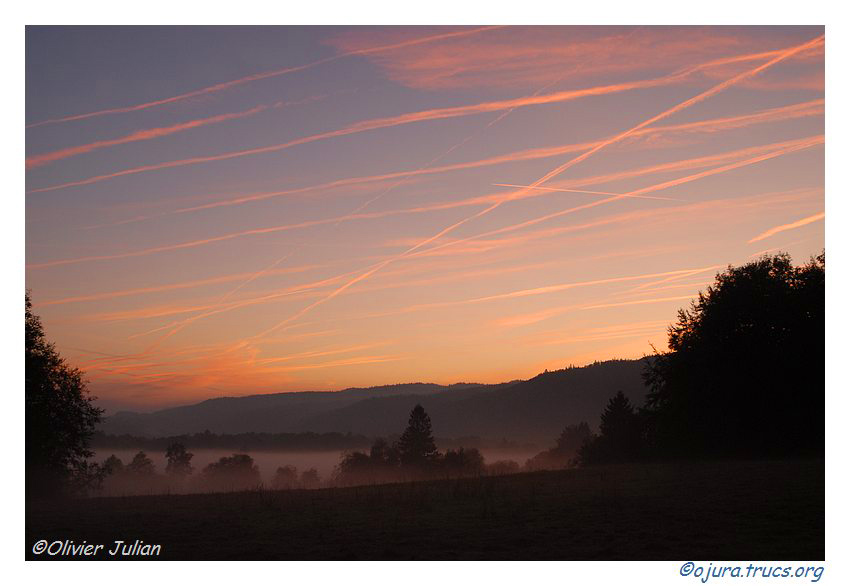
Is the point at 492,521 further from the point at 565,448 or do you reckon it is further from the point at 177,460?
the point at 177,460

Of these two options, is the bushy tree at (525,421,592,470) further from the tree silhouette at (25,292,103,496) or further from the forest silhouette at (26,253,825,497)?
the tree silhouette at (25,292,103,496)

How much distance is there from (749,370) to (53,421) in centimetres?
4168

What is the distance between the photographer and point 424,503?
74.0 ft

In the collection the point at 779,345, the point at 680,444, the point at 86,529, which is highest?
the point at 779,345

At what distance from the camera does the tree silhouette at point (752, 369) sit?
134 feet

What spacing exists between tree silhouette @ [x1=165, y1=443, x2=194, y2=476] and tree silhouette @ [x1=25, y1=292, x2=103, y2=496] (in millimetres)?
147477

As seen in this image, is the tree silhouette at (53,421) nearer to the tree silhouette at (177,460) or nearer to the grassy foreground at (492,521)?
the grassy foreground at (492,521)

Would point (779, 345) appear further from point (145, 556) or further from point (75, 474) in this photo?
point (75, 474)

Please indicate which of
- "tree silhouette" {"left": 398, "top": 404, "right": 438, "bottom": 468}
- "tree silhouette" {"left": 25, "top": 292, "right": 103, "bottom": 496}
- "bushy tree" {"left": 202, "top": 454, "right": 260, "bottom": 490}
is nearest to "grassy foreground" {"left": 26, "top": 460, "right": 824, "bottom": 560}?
"tree silhouette" {"left": 25, "top": 292, "right": 103, "bottom": 496}

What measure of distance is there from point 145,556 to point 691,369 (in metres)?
37.9

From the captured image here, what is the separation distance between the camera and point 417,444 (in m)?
109

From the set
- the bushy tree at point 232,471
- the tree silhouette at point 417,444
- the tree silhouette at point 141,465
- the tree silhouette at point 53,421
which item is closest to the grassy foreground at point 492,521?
the tree silhouette at point 53,421

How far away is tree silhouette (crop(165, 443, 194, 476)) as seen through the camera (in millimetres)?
172375
